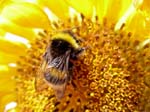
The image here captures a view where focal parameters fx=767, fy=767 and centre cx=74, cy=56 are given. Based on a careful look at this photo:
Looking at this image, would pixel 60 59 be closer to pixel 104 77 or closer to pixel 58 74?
pixel 58 74

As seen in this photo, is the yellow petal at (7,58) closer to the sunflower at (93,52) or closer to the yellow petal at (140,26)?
the sunflower at (93,52)

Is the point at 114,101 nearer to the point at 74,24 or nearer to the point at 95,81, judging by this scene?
the point at 95,81

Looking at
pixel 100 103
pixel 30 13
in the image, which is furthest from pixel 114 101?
pixel 30 13

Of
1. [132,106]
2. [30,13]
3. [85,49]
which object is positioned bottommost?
[132,106]

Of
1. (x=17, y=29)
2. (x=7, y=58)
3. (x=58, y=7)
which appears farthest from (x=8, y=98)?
(x=58, y=7)

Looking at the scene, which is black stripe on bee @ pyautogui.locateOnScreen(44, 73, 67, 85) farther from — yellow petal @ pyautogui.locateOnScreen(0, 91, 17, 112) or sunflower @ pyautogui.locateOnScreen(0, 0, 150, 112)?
yellow petal @ pyautogui.locateOnScreen(0, 91, 17, 112)
